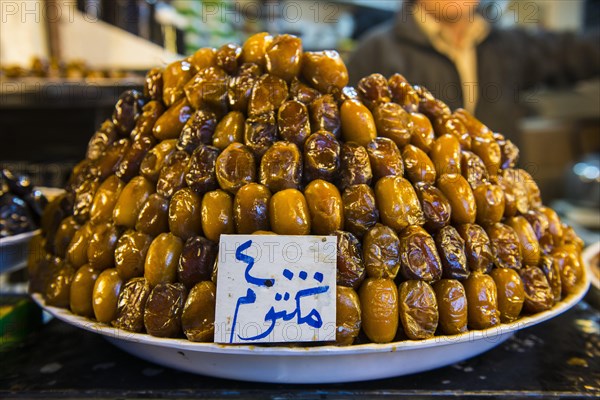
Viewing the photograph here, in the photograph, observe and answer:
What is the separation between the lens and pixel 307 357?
0.74m

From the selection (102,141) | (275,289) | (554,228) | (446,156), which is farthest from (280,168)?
(554,228)

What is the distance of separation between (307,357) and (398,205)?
0.79 feet

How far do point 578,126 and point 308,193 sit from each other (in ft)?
10.7

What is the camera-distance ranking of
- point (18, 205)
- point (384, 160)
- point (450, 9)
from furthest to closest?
point (450, 9) → point (18, 205) → point (384, 160)

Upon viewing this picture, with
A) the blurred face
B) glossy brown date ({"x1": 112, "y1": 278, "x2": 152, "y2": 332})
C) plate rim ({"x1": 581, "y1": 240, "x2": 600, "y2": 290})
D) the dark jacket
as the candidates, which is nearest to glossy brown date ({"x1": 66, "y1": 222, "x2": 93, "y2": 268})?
glossy brown date ({"x1": 112, "y1": 278, "x2": 152, "y2": 332})

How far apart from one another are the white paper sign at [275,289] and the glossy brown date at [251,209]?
32 mm

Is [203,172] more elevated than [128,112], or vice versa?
[128,112]

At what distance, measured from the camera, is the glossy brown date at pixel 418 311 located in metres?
0.75

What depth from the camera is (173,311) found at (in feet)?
2.50

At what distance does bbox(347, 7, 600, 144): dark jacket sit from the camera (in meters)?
2.44

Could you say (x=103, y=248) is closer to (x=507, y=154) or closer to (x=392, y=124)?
(x=392, y=124)

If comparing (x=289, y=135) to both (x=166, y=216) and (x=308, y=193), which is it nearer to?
(x=308, y=193)

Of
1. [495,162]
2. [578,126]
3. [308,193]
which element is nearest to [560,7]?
[578,126]

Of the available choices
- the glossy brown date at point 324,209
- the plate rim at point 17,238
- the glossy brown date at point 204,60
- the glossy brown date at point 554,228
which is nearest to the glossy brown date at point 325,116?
the glossy brown date at point 324,209
